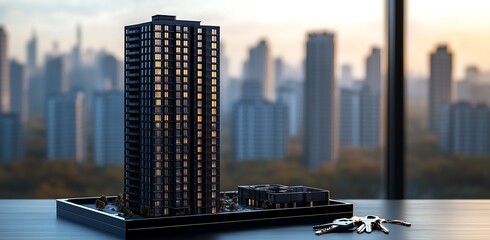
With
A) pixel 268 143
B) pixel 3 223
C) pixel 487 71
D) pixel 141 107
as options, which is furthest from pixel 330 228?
pixel 487 71

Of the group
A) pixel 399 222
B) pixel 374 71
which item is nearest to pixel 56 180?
pixel 374 71

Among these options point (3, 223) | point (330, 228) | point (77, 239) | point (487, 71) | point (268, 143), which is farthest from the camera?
point (487, 71)

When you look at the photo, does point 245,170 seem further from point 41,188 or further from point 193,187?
point 193,187

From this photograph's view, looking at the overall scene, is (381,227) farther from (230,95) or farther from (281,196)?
(230,95)

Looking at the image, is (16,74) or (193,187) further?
(16,74)

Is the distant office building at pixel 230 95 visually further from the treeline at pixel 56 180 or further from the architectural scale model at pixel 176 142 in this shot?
the architectural scale model at pixel 176 142

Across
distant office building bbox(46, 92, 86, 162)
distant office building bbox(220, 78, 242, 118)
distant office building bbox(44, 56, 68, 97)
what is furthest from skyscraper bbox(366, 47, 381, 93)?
distant office building bbox(44, 56, 68, 97)

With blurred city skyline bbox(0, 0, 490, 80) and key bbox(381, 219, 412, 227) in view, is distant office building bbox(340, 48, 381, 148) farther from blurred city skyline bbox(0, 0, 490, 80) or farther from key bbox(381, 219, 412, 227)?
key bbox(381, 219, 412, 227)
